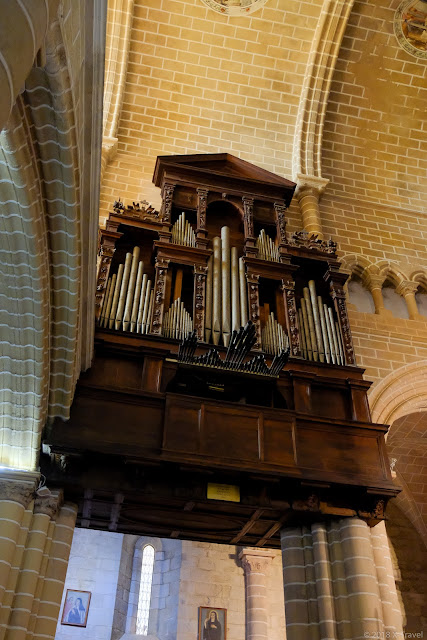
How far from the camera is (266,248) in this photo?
31.3ft

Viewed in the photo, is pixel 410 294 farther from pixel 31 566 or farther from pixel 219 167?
pixel 31 566

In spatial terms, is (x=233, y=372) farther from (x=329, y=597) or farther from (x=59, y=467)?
(x=329, y=597)

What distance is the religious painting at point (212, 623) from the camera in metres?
10.7

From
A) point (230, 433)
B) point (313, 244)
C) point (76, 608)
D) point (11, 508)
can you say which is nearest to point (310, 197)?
point (313, 244)

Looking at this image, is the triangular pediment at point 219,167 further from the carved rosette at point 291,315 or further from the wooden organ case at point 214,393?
the carved rosette at point 291,315

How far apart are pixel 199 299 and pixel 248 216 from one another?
2.18 m

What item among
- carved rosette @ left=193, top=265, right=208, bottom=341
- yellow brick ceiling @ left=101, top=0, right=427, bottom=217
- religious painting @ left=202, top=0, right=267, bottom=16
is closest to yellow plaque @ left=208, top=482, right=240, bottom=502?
carved rosette @ left=193, top=265, right=208, bottom=341

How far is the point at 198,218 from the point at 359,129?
19.9 feet

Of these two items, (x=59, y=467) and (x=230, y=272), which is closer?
(x=59, y=467)

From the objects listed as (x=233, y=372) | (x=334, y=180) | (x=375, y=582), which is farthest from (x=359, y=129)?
(x=375, y=582)

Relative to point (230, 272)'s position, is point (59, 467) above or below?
below

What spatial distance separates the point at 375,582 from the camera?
21.6 feet

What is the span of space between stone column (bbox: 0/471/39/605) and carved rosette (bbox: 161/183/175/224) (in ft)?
14.8

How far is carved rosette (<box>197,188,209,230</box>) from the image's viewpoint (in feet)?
30.6
